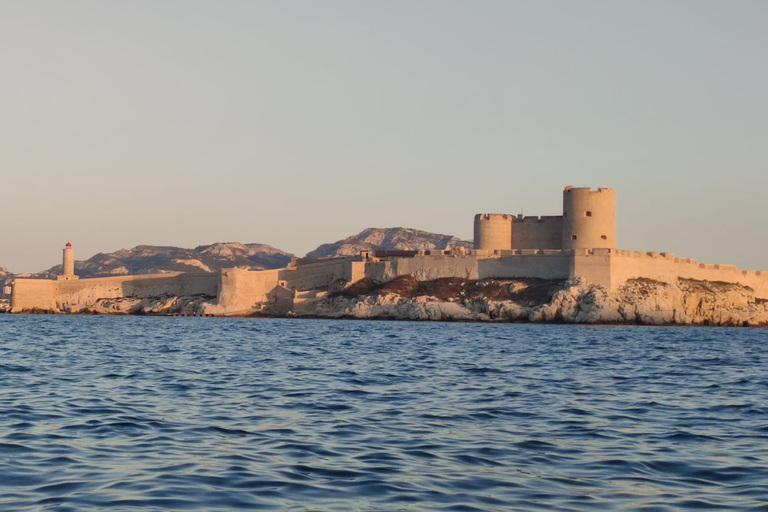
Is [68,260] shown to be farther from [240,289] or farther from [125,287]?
[240,289]

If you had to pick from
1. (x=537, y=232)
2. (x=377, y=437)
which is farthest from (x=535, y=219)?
(x=377, y=437)

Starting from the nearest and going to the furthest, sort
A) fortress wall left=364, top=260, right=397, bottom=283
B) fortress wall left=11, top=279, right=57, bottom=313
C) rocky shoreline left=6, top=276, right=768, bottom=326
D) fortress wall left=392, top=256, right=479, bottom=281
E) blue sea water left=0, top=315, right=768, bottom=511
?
blue sea water left=0, top=315, right=768, bottom=511 → rocky shoreline left=6, top=276, right=768, bottom=326 → fortress wall left=392, top=256, right=479, bottom=281 → fortress wall left=364, top=260, right=397, bottom=283 → fortress wall left=11, top=279, right=57, bottom=313

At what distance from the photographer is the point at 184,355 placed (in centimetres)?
2834

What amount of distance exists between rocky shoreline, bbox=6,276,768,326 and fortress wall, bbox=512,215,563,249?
862 cm

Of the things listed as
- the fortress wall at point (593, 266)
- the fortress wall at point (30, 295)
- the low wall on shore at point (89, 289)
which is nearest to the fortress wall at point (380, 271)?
the fortress wall at point (593, 266)

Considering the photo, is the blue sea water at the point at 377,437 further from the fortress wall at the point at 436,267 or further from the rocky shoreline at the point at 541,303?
the fortress wall at the point at 436,267

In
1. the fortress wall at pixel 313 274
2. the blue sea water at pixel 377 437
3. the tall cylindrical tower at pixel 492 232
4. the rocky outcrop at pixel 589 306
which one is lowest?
the blue sea water at pixel 377 437

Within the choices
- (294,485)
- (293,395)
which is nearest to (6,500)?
(294,485)

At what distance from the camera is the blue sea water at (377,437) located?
9.46 m

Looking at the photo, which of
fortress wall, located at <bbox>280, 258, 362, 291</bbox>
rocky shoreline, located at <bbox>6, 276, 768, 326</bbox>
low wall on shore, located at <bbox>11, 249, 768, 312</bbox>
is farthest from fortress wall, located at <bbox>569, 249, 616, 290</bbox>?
fortress wall, located at <bbox>280, 258, 362, 291</bbox>

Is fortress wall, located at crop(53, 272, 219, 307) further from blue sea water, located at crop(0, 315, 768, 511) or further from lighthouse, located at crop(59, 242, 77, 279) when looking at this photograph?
blue sea water, located at crop(0, 315, 768, 511)

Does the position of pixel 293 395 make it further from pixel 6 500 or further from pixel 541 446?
pixel 6 500

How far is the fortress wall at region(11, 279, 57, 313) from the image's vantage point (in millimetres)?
92375

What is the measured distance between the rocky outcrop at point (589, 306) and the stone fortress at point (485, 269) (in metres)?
1.70
